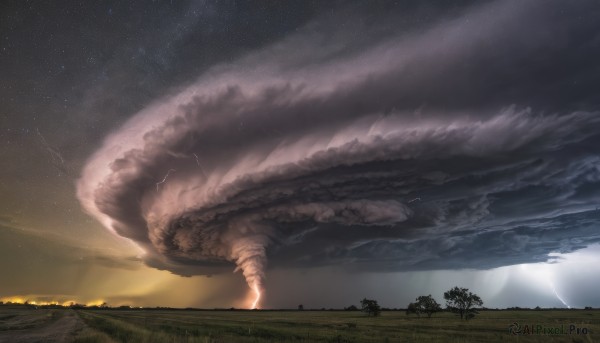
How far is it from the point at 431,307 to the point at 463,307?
691 inches

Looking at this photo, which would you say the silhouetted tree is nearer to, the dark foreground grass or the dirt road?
the dark foreground grass

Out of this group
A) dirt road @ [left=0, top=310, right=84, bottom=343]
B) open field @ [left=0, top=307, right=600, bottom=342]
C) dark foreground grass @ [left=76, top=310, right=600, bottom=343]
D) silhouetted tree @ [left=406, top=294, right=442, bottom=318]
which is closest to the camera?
dirt road @ [left=0, top=310, right=84, bottom=343]

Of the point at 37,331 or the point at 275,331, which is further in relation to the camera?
the point at 275,331

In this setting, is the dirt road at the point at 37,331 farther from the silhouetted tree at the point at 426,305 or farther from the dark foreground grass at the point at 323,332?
the silhouetted tree at the point at 426,305

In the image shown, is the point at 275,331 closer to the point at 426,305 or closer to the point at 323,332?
the point at 323,332

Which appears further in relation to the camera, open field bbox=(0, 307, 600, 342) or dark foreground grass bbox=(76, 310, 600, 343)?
dark foreground grass bbox=(76, 310, 600, 343)

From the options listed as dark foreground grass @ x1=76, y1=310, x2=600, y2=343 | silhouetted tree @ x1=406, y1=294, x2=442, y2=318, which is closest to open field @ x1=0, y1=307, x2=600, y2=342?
dark foreground grass @ x1=76, y1=310, x2=600, y2=343

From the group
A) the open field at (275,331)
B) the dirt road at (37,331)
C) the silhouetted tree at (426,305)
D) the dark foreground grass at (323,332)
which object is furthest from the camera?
the silhouetted tree at (426,305)

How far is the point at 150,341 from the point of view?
78.1ft

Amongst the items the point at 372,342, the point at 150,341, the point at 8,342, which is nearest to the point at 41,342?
the point at 8,342

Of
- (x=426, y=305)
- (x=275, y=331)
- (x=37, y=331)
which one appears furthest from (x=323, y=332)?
(x=426, y=305)

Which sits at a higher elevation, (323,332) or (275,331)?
(323,332)

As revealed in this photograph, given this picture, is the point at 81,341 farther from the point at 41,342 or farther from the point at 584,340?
the point at 584,340

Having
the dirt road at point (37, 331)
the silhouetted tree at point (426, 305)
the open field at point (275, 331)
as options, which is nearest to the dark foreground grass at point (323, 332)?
the open field at point (275, 331)
